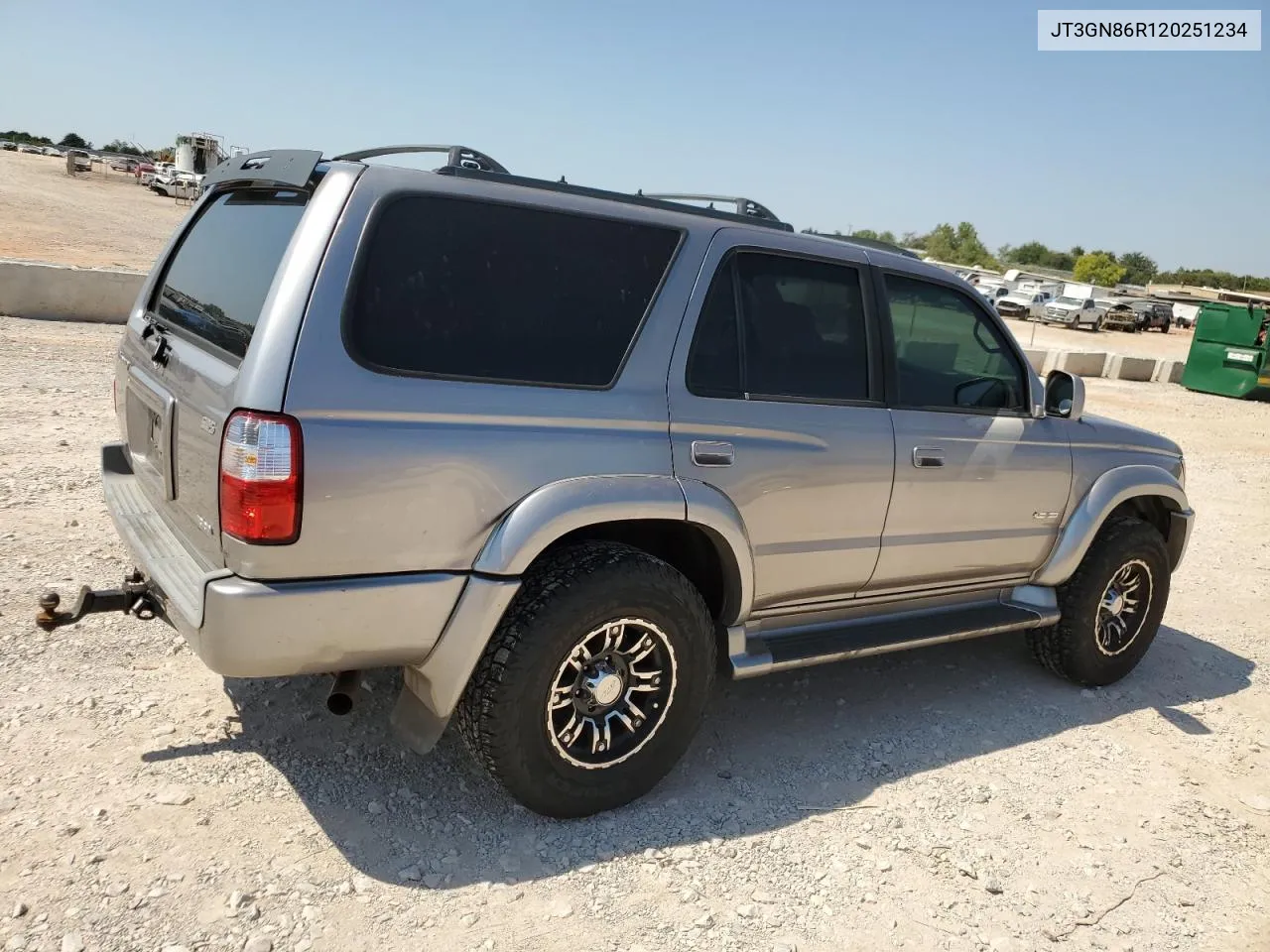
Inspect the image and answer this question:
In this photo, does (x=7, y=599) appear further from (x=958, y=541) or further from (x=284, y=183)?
(x=958, y=541)

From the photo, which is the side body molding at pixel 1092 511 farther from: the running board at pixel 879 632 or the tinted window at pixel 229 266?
the tinted window at pixel 229 266

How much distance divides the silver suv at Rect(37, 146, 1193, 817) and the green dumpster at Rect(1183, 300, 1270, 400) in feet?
57.8

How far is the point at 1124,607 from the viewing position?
4.85 metres

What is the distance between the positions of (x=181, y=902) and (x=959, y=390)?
11.0ft

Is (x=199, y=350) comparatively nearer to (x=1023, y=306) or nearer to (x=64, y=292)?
(x=64, y=292)

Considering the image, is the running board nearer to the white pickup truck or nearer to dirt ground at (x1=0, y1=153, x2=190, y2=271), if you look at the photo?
dirt ground at (x1=0, y1=153, x2=190, y2=271)

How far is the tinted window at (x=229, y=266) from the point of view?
2857 millimetres

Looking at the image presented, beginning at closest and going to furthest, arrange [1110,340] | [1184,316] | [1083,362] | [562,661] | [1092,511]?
[562,661]
[1092,511]
[1083,362]
[1110,340]
[1184,316]

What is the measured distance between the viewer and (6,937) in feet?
7.88

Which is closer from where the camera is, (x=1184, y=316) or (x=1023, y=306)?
(x=1023, y=306)

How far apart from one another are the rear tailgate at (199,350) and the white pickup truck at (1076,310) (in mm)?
38989

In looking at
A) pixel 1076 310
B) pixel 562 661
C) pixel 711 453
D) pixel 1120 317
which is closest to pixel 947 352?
pixel 711 453

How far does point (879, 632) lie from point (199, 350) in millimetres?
2692

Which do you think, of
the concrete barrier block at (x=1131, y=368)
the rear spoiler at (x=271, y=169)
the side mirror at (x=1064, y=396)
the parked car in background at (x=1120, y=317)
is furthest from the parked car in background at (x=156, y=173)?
the side mirror at (x=1064, y=396)
